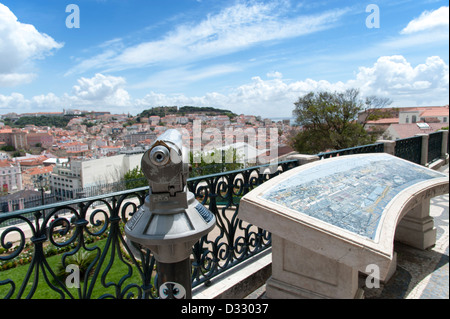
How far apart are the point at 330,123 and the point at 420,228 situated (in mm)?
28263

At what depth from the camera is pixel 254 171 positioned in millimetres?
3555

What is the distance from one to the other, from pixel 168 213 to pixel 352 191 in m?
1.73

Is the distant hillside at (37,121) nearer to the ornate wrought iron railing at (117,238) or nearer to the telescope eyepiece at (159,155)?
the ornate wrought iron railing at (117,238)

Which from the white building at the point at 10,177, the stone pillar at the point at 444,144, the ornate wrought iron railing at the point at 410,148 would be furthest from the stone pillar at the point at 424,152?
the white building at the point at 10,177

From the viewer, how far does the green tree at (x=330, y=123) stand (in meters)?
28.8

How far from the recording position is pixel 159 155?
4.84 ft

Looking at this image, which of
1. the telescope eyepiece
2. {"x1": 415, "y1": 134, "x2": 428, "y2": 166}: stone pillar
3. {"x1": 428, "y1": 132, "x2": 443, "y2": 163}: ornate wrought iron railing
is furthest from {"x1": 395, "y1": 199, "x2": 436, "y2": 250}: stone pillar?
{"x1": 428, "y1": 132, "x2": 443, "y2": 163}: ornate wrought iron railing

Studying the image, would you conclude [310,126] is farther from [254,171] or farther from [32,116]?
[32,116]

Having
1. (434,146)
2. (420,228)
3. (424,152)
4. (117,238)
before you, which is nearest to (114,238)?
(117,238)

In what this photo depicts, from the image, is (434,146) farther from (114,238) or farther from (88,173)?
(88,173)

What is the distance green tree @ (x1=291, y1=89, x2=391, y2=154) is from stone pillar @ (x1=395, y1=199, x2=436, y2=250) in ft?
84.4

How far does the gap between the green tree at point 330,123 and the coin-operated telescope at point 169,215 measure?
29.0 m

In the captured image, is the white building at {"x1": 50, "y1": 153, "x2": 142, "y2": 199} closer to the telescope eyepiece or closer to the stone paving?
the stone paving

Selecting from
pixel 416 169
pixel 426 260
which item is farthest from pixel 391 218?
pixel 426 260
